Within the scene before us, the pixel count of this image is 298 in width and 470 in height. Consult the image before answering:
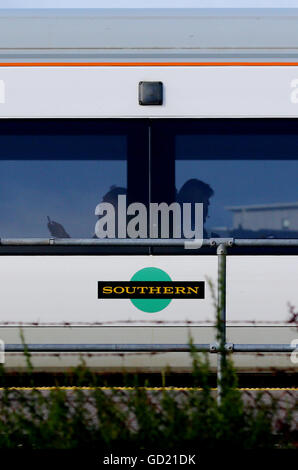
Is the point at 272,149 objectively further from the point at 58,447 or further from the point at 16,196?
the point at 58,447

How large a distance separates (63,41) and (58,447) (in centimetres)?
409

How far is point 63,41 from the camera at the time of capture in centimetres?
710

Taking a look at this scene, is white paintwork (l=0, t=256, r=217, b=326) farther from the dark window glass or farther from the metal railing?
the metal railing

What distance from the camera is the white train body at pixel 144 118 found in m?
6.87

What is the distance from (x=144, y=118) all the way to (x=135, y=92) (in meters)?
0.23

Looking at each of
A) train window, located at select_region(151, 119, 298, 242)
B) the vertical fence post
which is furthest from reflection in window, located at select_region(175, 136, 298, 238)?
the vertical fence post

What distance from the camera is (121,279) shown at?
6.83 m

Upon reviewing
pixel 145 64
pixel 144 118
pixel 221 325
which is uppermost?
pixel 145 64

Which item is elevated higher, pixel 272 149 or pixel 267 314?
pixel 272 149

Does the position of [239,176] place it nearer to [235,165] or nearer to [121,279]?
[235,165]

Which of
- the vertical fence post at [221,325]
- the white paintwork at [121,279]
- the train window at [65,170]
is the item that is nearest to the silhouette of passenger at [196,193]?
the train window at [65,170]

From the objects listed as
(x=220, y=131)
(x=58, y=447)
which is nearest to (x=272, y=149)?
(x=220, y=131)

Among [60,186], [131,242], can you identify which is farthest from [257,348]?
[60,186]

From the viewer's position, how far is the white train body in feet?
22.5
